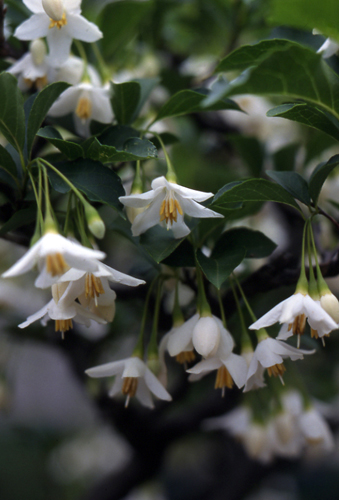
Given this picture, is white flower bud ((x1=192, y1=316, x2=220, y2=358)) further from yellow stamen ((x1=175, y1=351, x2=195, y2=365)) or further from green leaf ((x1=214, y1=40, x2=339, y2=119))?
green leaf ((x1=214, y1=40, x2=339, y2=119))

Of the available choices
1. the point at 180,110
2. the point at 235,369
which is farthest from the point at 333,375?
the point at 180,110

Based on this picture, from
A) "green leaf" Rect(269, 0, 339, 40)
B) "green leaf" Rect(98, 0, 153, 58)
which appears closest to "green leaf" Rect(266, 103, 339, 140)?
"green leaf" Rect(269, 0, 339, 40)

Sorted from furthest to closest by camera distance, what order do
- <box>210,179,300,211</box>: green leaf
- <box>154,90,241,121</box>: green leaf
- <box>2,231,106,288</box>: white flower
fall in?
<box>154,90,241,121</box>: green leaf < <box>210,179,300,211</box>: green leaf < <box>2,231,106,288</box>: white flower

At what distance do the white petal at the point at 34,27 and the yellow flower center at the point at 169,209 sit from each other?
456mm

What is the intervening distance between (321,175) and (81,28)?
23.0 inches

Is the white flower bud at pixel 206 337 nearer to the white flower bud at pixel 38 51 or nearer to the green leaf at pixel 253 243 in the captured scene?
the green leaf at pixel 253 243

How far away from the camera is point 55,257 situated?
617 mm

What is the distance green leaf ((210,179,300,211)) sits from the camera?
2.32 feet

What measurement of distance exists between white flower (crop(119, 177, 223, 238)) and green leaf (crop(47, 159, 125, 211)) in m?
0.03

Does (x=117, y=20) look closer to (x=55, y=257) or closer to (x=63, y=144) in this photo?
(x=63, y=144)

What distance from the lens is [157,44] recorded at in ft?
6.09

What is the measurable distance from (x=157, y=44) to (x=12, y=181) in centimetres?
129

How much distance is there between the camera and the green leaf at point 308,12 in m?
0.63

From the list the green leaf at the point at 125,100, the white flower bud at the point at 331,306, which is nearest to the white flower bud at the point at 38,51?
the green leaf at the point at 125,100
